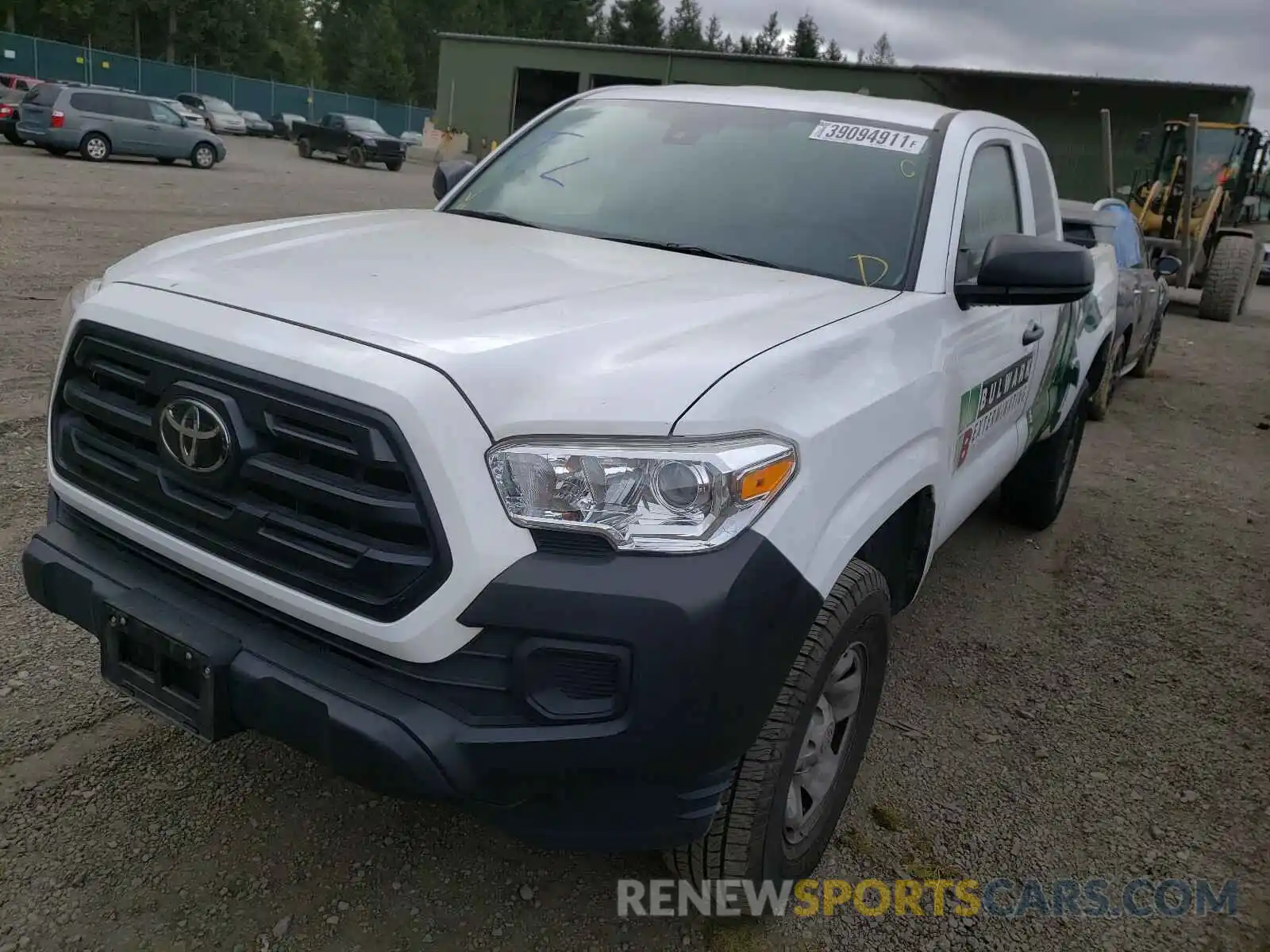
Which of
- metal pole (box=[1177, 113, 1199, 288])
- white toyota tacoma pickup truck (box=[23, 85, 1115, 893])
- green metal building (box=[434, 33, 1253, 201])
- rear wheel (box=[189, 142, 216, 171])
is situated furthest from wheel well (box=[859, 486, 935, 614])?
green metal building (box=[434, 33, 1253, 201])

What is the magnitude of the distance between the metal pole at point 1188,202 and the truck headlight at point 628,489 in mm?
12183

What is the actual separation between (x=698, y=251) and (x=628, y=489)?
4.35 feet

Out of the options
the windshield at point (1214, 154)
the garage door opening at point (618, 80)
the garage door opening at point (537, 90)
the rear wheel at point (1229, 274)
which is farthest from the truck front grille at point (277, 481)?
the garage door opening at point (537, 90)

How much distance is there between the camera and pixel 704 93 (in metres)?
3.64

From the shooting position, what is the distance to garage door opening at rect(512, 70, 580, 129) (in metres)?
38.2

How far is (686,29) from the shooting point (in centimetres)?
8919

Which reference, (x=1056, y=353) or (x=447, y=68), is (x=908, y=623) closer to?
(x=1056, y=353)

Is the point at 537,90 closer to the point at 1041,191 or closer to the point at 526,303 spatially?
Answer: the point at 1041,191

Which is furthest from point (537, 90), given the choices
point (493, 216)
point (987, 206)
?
point (987, 206)

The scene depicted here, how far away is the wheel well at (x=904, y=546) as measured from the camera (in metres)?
2.49

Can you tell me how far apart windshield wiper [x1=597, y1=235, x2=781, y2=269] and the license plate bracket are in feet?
5.30

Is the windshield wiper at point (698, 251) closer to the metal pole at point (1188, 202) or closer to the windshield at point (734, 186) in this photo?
the windshield at point (734, 186)

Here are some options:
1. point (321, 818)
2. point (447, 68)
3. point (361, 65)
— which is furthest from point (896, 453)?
point (361, 65)

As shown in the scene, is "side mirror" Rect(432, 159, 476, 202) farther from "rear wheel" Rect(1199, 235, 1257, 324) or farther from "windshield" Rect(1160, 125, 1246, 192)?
"windshield" Rect(1160, 125, 1246, 192)
